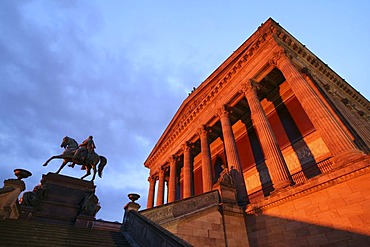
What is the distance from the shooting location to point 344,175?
6.73m

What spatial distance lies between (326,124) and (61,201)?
1224 centimetres

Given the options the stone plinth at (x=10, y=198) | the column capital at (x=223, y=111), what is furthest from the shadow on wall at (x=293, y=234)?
the stone plinth at (x=10, y=198)

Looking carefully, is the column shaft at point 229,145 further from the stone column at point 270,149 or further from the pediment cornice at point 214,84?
the pediment cornice at point 214,84

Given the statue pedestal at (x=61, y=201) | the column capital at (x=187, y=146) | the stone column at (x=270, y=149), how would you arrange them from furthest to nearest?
the column capital at (x=187, y=146) → the stone column at (x=270, y=149) → the statue pedestal at (x=61, y=201)

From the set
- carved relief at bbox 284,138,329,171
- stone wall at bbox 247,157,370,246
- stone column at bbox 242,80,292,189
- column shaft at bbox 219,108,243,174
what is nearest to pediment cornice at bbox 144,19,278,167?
column shaft at bbox 219,108,243,174

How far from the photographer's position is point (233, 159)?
12211mm

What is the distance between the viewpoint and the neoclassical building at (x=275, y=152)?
6848 millimetres

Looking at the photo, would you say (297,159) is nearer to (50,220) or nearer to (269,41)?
(269,41)

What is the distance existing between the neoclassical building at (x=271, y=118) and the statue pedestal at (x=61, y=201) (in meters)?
7.46

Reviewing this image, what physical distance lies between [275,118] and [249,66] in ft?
15.0

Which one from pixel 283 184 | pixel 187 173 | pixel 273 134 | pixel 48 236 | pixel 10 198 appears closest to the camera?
pixel 48 236

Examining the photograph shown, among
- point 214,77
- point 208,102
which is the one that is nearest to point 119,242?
point 208,102

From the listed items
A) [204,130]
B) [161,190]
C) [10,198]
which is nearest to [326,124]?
[204,130]

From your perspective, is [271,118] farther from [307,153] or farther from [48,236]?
[48,236]
